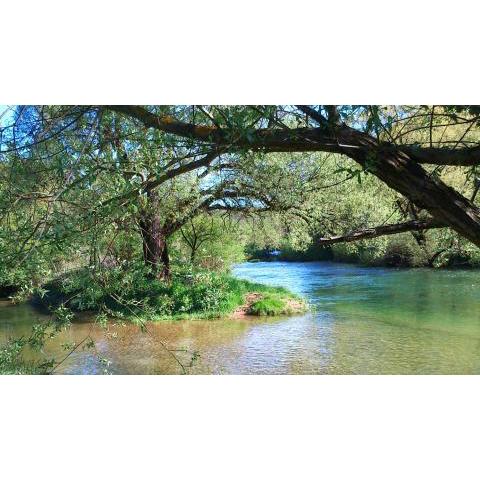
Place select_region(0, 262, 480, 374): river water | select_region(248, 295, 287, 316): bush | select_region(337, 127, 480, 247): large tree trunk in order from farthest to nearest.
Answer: select_region(248, 295, 287, 316): bush → select_region(0, 262, 480, 374): river water → select_region(337, 127, 480, 247): large tree trunk

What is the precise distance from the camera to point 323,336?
20.1 ft

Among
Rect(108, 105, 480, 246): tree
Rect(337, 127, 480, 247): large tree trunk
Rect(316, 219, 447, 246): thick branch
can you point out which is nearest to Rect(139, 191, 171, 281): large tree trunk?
Rect(108, 105, 480, 246): tree

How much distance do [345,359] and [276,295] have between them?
2.39 metres

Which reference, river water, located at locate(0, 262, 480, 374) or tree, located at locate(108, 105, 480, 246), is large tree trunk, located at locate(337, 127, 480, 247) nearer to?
tree, located at locate(108, 105, 480, 246)

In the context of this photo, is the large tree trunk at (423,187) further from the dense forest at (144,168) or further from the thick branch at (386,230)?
the thick branch at (386,230)

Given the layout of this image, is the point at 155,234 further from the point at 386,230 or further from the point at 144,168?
the point at 386,230

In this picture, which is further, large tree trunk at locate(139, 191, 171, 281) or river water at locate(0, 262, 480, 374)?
large tree trunk at locate(139, 191, 171, 281)

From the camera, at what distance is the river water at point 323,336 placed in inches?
202

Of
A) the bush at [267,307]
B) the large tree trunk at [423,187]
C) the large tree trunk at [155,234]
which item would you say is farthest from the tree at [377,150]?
the bush at [267,307]

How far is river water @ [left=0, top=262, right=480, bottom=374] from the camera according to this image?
5.13m

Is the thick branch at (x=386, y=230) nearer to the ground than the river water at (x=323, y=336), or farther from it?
farther from it

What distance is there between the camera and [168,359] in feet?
17.8

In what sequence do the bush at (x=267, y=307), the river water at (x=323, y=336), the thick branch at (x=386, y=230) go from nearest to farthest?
1. the thick branch at (x=386, y=230)
2. the river water at (x=323, y=336)
3. the bush at (x=267, y=307)
